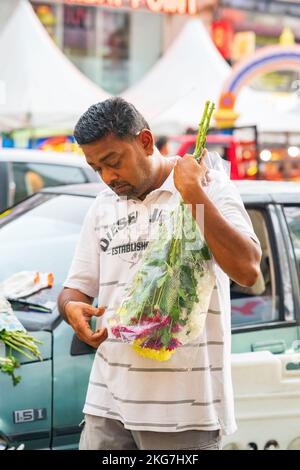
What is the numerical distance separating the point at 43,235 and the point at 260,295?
3.37 ft

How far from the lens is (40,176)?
696 cm

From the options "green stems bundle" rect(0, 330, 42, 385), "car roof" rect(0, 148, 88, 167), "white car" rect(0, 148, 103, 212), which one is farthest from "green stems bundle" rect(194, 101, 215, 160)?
"car roof" rect(0, 148, 88, 167)

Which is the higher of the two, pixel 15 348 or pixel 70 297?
pixel 70 297

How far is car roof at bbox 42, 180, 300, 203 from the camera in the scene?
400 centimetres

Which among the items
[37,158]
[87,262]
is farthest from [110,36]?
[87,262]

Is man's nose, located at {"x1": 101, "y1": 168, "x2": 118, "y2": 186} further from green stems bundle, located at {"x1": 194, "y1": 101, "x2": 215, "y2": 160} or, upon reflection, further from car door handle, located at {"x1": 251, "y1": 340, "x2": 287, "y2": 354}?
car door handle, located at {"x1": 251, "y1": 340, "x2": 287, "y2": 354}

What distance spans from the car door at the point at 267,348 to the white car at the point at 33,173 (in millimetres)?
3065

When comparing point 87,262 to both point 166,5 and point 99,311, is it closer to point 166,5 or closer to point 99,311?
point 99,311

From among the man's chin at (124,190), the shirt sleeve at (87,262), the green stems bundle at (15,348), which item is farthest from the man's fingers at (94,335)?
the green stems bundle at (15,348)

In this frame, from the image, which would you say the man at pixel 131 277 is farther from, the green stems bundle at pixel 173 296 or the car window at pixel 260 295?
the car window at pixel 260 295

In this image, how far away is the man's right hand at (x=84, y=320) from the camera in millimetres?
2574
